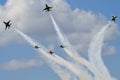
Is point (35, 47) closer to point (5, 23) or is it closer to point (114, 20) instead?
point (5, 23)

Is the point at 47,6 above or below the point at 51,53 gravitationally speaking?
above

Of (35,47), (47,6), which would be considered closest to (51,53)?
(35,47)

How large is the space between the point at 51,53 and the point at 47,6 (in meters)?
19.6

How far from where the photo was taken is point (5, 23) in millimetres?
169625

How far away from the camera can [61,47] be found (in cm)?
16725

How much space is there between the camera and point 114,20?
163 metres

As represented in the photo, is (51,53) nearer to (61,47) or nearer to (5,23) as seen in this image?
(61,47)

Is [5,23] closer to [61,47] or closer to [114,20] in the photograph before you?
[61,47]

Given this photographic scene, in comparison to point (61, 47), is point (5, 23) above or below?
above

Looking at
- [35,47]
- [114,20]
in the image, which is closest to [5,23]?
[35,47]

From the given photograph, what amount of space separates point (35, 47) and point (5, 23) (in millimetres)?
14954

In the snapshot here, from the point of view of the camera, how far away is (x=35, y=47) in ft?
559

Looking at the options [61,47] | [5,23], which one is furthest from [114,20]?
[5,23]

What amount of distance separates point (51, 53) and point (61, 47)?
751cm
